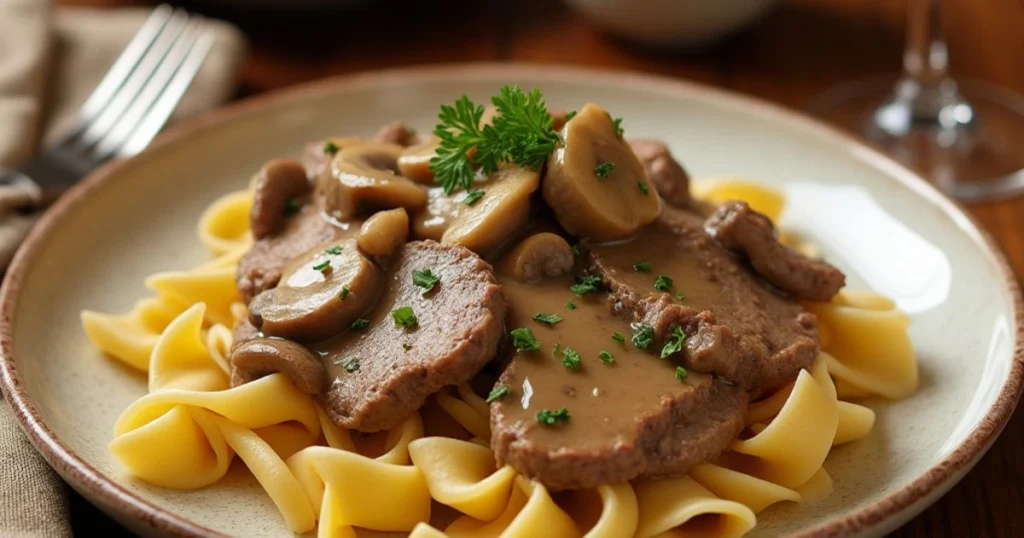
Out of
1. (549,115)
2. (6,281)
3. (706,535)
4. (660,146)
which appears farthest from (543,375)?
(6,281)

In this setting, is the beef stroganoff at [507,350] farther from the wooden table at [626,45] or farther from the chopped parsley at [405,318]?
the wooden table at [626,45]

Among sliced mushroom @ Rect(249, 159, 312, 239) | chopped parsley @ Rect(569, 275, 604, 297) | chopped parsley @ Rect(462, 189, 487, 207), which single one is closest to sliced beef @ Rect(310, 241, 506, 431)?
chopped parsley @ Rect(462, 189, 487, 207)

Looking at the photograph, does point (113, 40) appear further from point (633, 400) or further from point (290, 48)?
point (633, 400)

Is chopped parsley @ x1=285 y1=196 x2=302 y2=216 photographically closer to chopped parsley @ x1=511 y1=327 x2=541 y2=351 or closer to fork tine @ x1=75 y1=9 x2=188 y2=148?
chopped parsley @ x1=511 y1=327 x2=541 y2=351

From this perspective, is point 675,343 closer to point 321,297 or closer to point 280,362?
point 321,297

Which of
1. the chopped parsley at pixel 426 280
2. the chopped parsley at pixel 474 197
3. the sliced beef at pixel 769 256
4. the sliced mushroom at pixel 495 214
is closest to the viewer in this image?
the chopped parsley at pixel 426 280

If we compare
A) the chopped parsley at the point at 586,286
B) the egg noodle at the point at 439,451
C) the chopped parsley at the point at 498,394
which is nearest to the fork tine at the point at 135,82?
the egg noodle at the point at 439,451

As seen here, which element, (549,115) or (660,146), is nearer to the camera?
(549,115)
